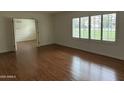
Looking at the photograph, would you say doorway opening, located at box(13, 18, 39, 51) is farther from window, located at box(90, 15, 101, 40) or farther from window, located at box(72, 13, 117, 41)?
window, located at box(90, 15, 101, 40)

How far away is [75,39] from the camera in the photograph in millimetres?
6531

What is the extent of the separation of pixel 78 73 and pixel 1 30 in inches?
184

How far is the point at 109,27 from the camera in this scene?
4754 millimetres

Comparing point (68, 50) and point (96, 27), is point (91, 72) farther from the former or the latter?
point (68, 50)

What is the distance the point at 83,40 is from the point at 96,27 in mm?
1015

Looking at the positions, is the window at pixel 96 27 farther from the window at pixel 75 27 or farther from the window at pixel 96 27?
the window at pixel 75 27

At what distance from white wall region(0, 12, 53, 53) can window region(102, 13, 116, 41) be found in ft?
13.3

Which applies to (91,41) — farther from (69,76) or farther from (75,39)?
(69,76)

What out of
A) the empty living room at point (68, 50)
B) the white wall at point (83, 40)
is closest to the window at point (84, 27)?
the empty living room at point (68, 50)

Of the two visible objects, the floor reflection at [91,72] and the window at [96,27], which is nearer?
the floor reflection at [91,72]

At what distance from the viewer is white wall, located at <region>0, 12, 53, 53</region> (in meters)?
6.06

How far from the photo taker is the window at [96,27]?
15.3 ft

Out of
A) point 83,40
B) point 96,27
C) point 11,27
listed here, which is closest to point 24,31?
point 11,27
